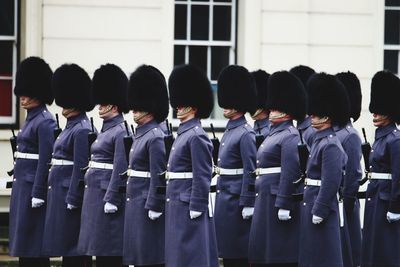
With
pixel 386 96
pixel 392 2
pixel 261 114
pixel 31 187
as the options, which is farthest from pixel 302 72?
pixel 392 2

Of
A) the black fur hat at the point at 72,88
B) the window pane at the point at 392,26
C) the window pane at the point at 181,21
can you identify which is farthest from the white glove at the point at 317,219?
the window pane at the point at 392,26

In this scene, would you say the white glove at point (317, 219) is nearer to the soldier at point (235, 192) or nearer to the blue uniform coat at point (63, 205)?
the soldier at point (235, 192)

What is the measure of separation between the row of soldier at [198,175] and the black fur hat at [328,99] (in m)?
0.01

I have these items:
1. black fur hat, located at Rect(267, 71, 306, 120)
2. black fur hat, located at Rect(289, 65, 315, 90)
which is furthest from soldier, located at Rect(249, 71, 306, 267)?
black fur hat, located at Rect(289, 65, 315, 90)

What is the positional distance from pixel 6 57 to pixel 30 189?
326 cm

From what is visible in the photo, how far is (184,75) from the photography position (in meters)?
11.1

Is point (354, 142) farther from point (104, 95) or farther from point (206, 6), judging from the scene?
point (206, 6)

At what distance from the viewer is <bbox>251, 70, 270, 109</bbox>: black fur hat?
12625mm

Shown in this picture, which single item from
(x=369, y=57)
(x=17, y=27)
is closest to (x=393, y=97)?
(x=369, y=57)

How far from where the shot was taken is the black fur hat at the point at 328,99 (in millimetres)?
10938

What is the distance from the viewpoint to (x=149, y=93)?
436 inches

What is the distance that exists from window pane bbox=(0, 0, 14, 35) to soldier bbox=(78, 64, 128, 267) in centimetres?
363

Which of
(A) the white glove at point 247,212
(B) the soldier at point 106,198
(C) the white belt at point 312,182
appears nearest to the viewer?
(C) the white belt at point 312,182

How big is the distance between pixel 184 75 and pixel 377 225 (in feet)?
6.44
